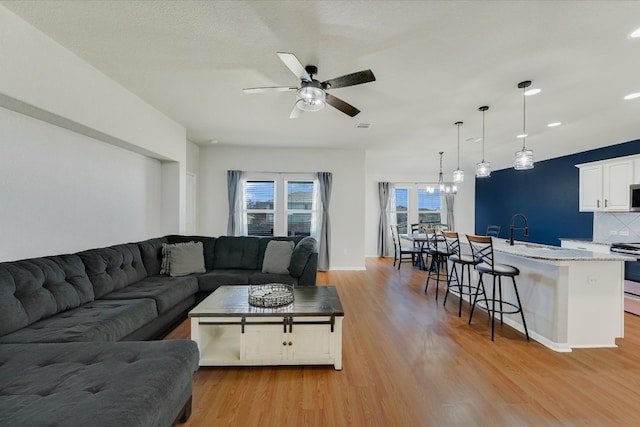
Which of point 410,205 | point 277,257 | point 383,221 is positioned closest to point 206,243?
point 277,257

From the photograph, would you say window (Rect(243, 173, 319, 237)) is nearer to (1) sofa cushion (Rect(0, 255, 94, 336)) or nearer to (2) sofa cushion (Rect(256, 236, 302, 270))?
(2) sofa cushion (Rect(256, 236, 302, 270))

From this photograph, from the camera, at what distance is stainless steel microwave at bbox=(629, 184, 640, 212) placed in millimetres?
4293

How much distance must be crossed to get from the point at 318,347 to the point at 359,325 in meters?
1.10

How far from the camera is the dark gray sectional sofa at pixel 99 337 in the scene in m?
1.20

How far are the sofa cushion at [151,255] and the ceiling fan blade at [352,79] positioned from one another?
2994 mm

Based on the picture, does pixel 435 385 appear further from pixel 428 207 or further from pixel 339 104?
pixel 428 207

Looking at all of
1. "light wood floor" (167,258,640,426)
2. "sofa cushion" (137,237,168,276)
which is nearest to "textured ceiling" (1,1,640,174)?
"sofa cushion" (137,237,168,276)

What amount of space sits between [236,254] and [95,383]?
2.81 metres

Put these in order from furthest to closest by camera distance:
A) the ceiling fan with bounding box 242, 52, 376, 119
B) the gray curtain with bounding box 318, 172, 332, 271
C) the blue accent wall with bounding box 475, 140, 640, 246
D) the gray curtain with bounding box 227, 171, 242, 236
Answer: the gray curtain with bounding box 318, 172, 332, 271 → the gray curtain with bounding box 227, 171, 242, 236 → the blue accent wall with bounding box 475, 140, 640, 246 → the ceiling fan with bounding box 242, 52, 376, 119

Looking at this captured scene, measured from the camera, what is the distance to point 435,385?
2152mm

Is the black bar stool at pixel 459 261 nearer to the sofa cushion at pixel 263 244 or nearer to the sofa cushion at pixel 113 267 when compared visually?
the sofa cushion at pixel 263 244

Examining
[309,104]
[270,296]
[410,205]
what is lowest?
[270,296]

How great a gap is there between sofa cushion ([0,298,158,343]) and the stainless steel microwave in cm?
678

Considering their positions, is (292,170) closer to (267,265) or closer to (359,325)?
(267,265)
